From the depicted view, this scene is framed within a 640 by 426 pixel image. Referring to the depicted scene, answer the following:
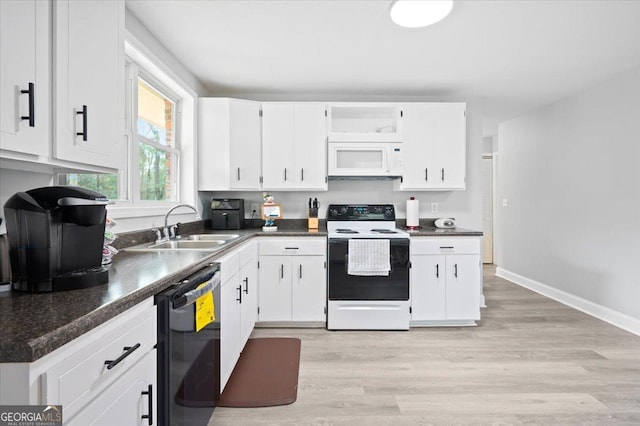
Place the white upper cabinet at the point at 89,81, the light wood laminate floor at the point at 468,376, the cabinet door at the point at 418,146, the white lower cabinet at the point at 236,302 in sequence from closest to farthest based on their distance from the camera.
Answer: the white upper cabinet at the point at 89,81 → the light wood laminate floor at the point at 468,376 → the white lower cabinet at the point at 236,302 → the cabinet door at the point at 418,146

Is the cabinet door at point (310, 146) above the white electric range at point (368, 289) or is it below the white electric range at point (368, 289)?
above

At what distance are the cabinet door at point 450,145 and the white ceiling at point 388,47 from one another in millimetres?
291

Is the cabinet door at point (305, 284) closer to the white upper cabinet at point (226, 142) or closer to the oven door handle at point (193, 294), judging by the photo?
the white upper cabinet at point (226, 142)

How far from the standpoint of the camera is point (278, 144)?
351 centimetres

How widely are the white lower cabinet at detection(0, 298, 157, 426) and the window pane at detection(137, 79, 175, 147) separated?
2.00 metres

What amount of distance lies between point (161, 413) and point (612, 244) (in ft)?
13.4

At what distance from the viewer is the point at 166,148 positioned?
120 inches

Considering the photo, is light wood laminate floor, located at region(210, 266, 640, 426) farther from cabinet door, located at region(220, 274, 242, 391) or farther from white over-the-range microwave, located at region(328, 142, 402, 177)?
white over-the-range microwave, located at region(328, 142, 402, 177)

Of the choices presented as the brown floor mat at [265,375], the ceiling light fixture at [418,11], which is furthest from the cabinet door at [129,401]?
the ceiling light fixture at [418,11]

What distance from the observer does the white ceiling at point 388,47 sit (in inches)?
86.7

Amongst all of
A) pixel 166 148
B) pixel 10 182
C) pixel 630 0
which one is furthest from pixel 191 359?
pixel 630 0

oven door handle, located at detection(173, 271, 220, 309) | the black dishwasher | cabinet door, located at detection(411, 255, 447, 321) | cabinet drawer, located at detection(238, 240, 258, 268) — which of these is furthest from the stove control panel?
oven door handle, located at detection(173, 271, 220, 309)

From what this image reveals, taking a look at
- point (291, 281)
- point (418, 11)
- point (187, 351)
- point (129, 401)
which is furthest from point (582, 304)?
point (129, 401)

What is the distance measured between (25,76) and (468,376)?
2.74 metres
